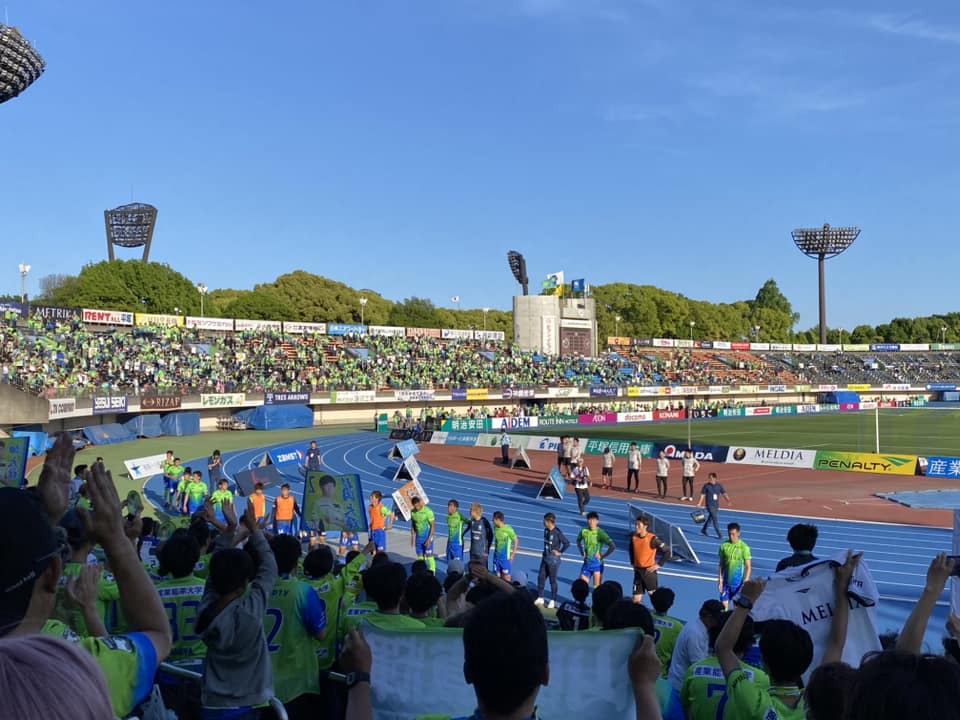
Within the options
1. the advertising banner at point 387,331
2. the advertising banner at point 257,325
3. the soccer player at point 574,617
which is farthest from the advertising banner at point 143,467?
the advertising banner at point 387,331

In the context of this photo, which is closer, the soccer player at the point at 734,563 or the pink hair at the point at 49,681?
the pink hair at the point at 49,681

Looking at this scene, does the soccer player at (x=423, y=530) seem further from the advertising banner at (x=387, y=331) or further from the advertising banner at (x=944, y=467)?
the advertising banner at (x=387, y=331)

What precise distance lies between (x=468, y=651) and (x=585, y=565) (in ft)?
36.7

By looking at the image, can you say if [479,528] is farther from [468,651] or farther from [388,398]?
[388,398]

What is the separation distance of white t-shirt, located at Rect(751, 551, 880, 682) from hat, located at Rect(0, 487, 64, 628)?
3.55m

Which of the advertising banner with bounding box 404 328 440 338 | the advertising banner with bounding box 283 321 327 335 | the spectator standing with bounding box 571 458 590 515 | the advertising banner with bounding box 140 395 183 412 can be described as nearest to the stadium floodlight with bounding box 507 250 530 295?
the advertising banner with bounding box 404 328 440 338

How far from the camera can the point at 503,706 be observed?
216 centimetres

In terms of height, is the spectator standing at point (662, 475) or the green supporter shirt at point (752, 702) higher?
the green supporter shirt at point (752, 702)

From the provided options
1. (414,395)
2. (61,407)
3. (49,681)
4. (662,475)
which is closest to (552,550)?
(49,681)

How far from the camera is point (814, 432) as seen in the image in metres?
49.6

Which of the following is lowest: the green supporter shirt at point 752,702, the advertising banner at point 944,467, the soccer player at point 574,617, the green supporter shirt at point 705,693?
the advertising banner at point 944,467

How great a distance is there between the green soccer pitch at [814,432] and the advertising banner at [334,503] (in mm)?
31772

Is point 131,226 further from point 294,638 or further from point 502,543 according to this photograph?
point 294,638

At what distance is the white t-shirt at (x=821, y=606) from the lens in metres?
4.17
